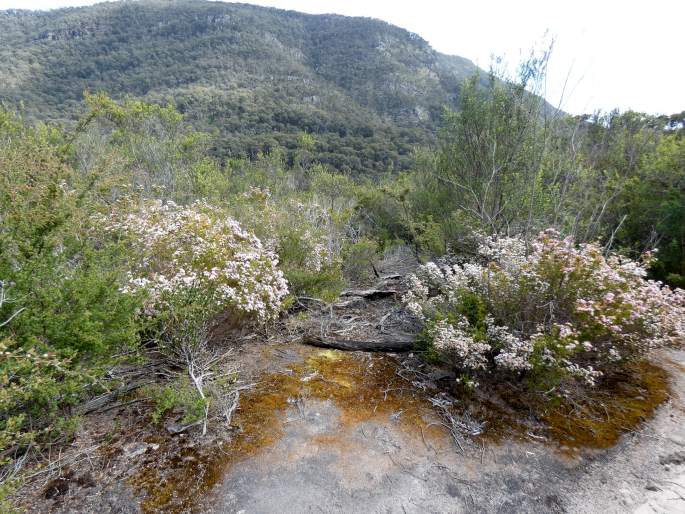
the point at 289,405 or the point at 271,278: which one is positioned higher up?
the point at 271,278

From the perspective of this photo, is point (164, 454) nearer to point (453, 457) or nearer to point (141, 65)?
point (453, 457)

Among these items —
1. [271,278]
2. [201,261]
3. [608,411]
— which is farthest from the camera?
[271,278]

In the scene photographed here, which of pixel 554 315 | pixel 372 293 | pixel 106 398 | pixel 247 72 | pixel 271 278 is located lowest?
pixel 372 293

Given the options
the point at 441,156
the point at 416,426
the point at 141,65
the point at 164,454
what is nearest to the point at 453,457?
the point at 416,426

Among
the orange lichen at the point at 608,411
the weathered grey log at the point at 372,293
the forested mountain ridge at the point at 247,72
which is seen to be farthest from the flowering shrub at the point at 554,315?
the forested mountain ridge at the point at 247,72

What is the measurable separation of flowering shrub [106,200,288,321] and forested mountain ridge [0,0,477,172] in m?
33.8

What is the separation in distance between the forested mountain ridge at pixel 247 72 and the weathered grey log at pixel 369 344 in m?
34.4

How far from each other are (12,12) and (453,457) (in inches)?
4997

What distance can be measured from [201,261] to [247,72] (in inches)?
3032

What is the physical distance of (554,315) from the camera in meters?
4.09

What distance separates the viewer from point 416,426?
3576mm

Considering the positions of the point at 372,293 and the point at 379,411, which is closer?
the point at 379,411

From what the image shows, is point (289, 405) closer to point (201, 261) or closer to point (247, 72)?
point (201, 261)

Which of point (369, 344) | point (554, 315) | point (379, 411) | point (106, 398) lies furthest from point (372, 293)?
point (106, 398)
